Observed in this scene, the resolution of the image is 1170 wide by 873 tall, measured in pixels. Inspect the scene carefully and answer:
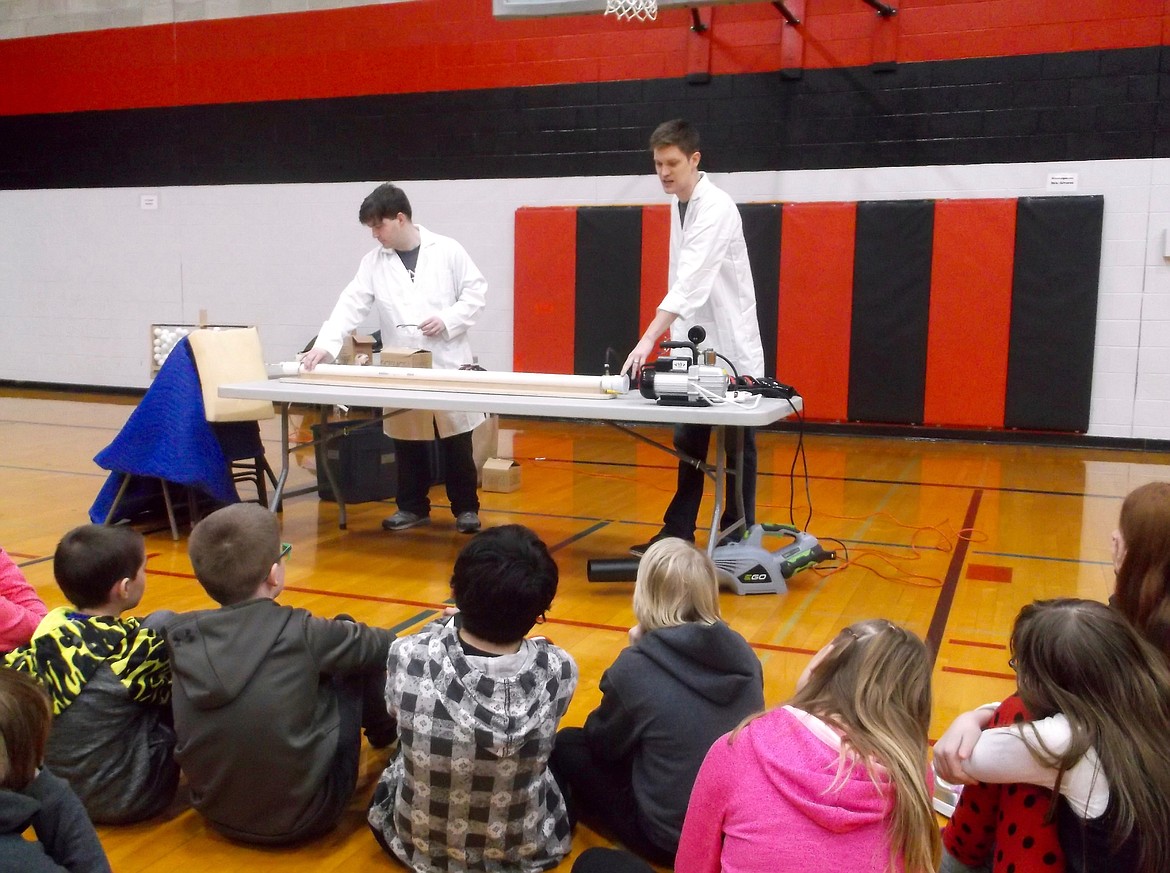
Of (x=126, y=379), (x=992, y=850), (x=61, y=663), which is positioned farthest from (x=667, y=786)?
(x=126, y=379)

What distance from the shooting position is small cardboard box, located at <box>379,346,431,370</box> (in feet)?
13.6

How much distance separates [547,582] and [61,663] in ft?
3.02

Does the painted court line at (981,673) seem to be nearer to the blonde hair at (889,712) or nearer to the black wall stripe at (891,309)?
the blonde hair at (889,712)

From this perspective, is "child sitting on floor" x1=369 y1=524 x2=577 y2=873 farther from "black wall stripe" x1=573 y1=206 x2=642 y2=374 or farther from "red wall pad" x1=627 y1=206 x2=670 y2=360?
"black wall stripe" x1=573 y1=206 x2=642 y2=374

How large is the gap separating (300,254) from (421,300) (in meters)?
4.74

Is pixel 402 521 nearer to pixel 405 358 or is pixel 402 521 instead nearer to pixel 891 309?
pixel 405 358

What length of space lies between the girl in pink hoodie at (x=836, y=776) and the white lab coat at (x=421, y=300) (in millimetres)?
3127

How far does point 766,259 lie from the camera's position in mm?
7309

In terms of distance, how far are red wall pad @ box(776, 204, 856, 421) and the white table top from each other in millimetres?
3680

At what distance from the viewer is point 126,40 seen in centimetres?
909

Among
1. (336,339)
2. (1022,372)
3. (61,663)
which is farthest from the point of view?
(1022,372)

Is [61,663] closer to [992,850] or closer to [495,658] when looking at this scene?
[495,658]

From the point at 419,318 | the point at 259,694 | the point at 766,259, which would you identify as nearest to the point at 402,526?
the point at 419,318

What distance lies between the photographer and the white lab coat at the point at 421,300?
14.4 feet
